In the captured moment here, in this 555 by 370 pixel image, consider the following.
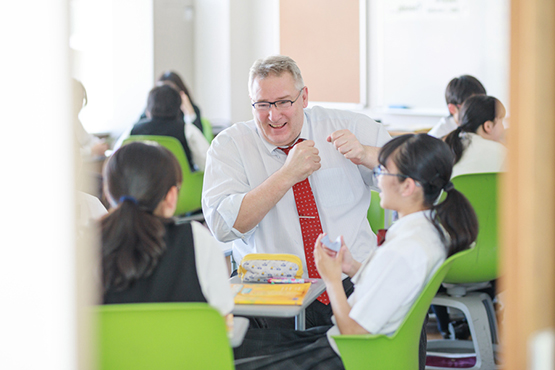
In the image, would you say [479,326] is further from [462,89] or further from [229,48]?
[229,48]

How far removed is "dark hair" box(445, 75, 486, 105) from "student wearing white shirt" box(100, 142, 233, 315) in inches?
93.8

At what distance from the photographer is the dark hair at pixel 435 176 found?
1627mm

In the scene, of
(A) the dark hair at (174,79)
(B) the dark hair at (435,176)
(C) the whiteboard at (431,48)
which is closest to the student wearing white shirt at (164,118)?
(A) the dark hair at (174,79)

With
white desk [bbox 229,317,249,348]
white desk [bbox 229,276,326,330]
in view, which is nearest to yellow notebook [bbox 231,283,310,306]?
white desk [bbox 229,276,326,330]

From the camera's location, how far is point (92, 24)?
18.4 ft

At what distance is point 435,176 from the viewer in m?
1.66

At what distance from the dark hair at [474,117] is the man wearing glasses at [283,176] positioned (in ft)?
1.77

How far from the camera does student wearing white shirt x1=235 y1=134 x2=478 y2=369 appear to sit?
1.48 meters

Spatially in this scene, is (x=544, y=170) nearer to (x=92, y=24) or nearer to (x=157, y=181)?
(x=157, y=181)

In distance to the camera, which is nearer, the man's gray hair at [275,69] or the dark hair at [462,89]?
the man's gray hair at [275,69]

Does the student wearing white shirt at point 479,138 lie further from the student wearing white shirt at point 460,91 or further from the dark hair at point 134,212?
the dark hair at point 134,212

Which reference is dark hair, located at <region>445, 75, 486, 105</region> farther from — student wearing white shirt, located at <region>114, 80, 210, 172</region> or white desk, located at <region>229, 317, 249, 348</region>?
white desk, located at <region>229, 317, 249, 348</region>

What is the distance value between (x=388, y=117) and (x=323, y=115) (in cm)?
305

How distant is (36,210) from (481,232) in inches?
74.0
